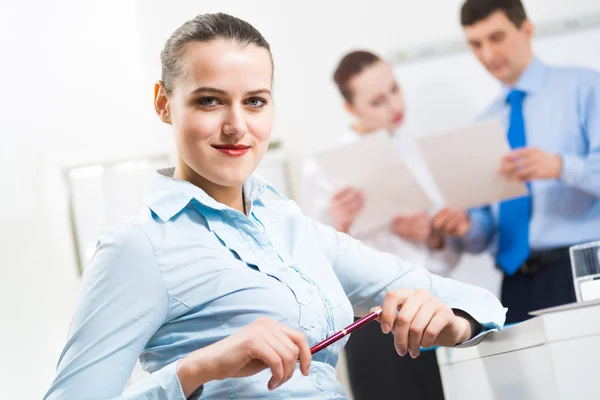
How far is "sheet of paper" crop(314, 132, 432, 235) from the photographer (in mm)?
2771

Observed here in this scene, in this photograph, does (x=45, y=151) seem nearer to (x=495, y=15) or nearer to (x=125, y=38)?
(x=125, y=38)

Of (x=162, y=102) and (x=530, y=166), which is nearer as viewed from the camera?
(x=162, y=102)

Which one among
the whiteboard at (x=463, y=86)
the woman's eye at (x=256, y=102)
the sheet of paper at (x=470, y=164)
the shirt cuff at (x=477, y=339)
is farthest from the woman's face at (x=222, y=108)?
the whiteboard at (x=463, y=86)

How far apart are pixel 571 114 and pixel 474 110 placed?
336 millimetres

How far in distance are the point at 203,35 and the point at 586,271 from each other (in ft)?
2.43

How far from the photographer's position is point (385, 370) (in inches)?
107

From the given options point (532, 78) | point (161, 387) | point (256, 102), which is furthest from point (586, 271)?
point (532, 78)

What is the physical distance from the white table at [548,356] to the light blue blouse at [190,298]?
4 centimetres

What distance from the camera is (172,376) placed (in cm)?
78

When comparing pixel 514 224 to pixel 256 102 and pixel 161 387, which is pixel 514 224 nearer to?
pixel 256 102

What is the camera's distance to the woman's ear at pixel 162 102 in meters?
0.98

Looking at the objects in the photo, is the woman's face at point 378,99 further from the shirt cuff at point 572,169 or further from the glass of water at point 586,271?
the glass of water at point 586,271

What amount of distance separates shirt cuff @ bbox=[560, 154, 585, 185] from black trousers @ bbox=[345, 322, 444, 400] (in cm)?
77

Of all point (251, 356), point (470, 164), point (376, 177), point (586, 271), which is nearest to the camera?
point (251, 356)
